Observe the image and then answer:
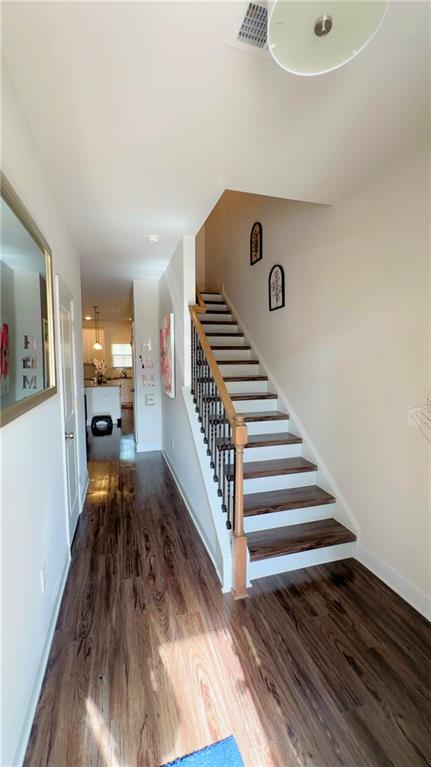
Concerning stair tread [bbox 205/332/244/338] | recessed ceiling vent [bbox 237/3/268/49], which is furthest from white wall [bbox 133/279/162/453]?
recessed ceiling vent [bbox 237/3/268/49]

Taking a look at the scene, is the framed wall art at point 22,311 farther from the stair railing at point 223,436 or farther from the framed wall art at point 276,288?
the framed wall art at point 276,288

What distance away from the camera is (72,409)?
287cm

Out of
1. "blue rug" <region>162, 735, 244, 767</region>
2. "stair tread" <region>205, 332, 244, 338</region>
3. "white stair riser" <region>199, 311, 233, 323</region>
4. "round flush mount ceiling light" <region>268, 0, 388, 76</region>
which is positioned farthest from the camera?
"white stair riser" <region>199, 311, 233, 323</region>

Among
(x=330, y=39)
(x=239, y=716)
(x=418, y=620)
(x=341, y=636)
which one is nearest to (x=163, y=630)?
(x=239, y=716)

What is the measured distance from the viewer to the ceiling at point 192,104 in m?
1.12

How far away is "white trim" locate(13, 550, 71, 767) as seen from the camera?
120cm

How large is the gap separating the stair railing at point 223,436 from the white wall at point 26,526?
1.10m

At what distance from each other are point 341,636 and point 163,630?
979 mm

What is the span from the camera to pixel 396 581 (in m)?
2.05

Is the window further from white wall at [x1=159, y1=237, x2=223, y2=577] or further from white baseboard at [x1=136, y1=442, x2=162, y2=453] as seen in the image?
white wall at [x1=159, y1=237, x2=223, y2=577]

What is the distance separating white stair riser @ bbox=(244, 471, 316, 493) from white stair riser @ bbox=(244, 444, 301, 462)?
257mm

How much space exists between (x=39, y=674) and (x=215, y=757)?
859 mm

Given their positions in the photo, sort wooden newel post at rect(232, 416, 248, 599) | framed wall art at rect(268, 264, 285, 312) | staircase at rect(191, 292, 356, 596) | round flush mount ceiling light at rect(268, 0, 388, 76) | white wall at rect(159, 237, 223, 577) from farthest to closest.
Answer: framed wall art at rect(268, 264, 285, 312) → white wall at rect(159, 237, 223, 577) → staircase at rect(191, 292, 356, 596) → wooden newel post at rect(232, 416, 248, 599) → round flush mount ceiling light at rect(268, 0, 388, 76)

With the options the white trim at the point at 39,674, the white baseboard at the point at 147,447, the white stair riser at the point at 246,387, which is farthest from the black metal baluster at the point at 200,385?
the white baseboard at the point at 147,447
